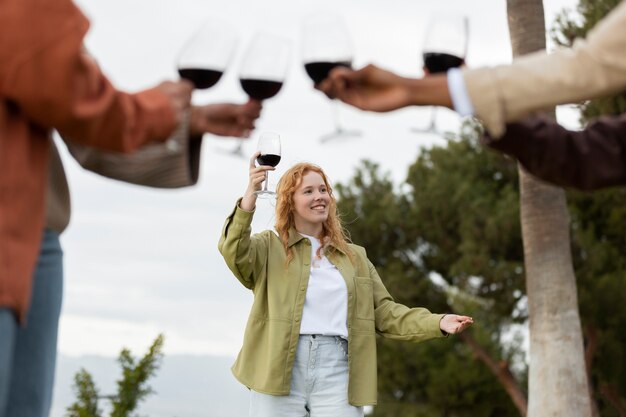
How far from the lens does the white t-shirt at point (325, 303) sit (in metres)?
4.60

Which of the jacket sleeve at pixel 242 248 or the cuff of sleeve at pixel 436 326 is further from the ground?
the jacket sleeve at pixel 242 248

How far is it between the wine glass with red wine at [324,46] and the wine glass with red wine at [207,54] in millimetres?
193

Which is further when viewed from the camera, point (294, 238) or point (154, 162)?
point (294, 238)

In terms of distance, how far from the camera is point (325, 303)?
467 cm

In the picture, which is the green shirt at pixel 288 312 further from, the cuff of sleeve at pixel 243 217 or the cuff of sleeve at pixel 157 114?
the cuff of sleeve at pixel 157 114

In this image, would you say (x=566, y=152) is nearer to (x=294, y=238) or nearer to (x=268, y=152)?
(x=268, y=152)

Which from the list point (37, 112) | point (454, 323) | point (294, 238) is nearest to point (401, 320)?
point (454, 323)

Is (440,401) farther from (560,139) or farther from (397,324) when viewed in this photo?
(560,139)

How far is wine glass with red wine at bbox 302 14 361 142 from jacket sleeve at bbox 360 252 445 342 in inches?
86.0

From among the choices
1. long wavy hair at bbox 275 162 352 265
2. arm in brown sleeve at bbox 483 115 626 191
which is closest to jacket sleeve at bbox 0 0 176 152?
arm in brown sleeve at bbox 483 115 626 191

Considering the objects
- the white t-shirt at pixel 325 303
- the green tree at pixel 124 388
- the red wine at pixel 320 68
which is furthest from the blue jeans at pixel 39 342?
the green tree at pixel 124 388

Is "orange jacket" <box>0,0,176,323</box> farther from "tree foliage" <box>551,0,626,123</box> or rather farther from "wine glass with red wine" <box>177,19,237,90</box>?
"tree foliage" <box>551,0,626,123</box>

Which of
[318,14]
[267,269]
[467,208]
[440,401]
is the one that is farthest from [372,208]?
[318,14]

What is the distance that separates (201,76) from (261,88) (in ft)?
0.56
